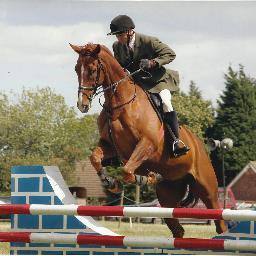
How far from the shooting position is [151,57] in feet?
26.8

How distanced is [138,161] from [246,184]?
45810mm

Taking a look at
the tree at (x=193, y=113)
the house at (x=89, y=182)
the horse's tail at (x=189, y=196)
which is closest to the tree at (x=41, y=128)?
the house at (x=89, y=182)

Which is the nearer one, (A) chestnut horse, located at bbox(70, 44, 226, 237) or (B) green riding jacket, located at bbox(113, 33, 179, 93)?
(A) chestnut horse, located at bbox(70, 44, 226, 237)

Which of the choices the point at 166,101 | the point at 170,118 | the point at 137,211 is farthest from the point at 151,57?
the point at 137,211

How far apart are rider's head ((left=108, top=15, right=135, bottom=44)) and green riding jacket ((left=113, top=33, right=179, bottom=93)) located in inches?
4.9

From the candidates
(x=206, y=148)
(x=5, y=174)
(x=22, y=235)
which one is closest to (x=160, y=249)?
(x=22, y=235)

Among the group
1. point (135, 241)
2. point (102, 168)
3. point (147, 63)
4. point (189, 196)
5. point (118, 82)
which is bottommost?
point (135, 241)

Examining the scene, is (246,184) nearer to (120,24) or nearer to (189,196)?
(189,196)

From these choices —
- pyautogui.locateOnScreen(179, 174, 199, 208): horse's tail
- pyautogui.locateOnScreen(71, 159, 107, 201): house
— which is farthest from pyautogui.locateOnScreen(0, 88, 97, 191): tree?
pyautogui.locateOnScreen(179, 174, 199, 208): horse's tail

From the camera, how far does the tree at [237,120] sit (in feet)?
174

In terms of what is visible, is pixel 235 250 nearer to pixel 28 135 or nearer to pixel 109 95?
pixel 109 95

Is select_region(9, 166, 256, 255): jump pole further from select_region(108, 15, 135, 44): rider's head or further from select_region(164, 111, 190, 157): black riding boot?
select_region(108, 15, 135, 44): rider's head

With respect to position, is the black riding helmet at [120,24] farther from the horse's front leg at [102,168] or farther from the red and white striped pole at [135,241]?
the red and white striped pole at [135,241]

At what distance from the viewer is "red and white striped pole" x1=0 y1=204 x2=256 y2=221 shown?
5625 mm
